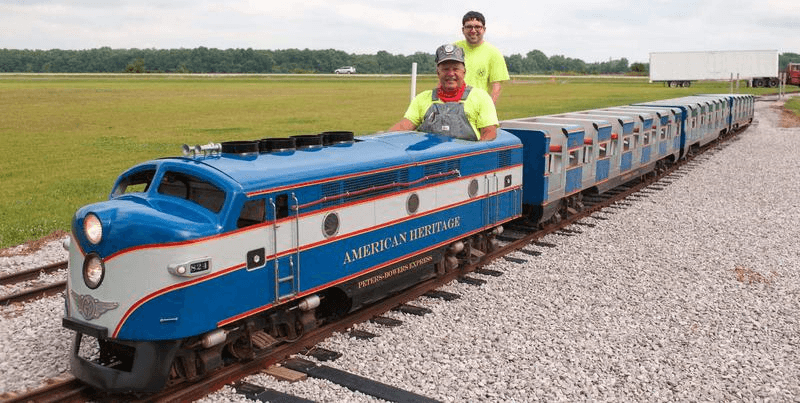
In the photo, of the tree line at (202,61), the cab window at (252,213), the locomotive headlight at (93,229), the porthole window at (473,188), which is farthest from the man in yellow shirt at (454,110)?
the tree line at (202,61)

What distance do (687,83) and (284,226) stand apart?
92966 mm

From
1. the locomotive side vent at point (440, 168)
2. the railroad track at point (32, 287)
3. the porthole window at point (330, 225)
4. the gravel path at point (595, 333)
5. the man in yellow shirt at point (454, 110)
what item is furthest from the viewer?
the man in yellow shirt at point (454, 110)

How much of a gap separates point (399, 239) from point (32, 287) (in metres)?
5.64

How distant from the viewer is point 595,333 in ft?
26.5

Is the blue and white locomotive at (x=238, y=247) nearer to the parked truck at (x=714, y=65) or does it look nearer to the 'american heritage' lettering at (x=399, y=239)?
the 'american heritage' lettering at (x=399, y=239)

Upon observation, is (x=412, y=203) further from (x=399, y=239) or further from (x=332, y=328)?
(x=332, y=328)

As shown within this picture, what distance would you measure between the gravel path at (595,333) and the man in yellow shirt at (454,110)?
2342mm

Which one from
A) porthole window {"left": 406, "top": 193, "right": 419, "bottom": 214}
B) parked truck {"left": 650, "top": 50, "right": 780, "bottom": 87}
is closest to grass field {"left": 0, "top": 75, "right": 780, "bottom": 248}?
porthole window {"left": 406, "top": 193, "right": 419, "bottom": 214}

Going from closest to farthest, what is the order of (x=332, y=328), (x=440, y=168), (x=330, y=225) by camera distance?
(x=330, y=225) → (x=332, y=328) → (x=440, y=168)

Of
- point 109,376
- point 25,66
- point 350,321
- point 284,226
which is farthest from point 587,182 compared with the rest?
point 25,66

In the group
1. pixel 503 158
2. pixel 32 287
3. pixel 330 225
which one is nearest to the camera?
pixel 330 225

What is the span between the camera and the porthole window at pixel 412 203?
8.38 m

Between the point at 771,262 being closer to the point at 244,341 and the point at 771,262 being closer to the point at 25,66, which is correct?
the point at 244,341

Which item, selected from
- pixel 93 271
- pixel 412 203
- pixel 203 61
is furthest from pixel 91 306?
pixel 203 61
